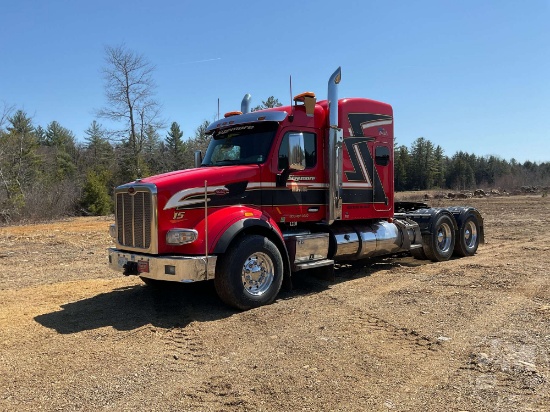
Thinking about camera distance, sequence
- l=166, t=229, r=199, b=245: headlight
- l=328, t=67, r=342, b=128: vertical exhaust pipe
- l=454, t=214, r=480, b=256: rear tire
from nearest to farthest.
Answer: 1. l=166, t=229, r=199, b=245: headlight
2. l=328, t=67, r=342, b=128: vertical exhaust pipe
3. l=454, t=214, r=480, b=256: rear tire

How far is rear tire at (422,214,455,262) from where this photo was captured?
1036 centimetres

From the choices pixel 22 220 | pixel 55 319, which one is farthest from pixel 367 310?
pixel 22 220

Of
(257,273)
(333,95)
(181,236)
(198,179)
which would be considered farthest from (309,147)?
(181,236)

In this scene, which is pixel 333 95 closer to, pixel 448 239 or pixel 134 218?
pixel 134 218

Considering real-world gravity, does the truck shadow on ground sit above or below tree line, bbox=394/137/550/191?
below

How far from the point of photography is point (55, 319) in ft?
19.9

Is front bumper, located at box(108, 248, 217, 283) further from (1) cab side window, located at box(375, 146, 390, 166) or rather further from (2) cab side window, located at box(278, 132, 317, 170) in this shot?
(1) cab side window, located at box(375, 146, 390, 166)

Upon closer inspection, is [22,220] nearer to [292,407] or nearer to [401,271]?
[401,271]

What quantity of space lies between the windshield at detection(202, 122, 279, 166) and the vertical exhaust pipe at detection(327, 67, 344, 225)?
113 centimetres

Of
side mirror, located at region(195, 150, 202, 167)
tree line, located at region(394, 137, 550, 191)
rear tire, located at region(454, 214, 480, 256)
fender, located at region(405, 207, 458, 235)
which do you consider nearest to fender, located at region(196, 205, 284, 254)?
side mirror, located at region(195, 150, 202, 167)

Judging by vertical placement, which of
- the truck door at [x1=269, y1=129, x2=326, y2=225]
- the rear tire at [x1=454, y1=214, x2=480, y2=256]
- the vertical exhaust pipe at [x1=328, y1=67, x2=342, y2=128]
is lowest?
the rear tire at [x1=454, y1=214, x2=480, y2=256]

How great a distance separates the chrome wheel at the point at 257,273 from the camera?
6.48m

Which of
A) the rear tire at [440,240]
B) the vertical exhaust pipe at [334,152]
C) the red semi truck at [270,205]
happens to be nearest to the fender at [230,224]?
the red semi truck at [270,205]

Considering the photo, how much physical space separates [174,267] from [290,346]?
1851 millimetres
